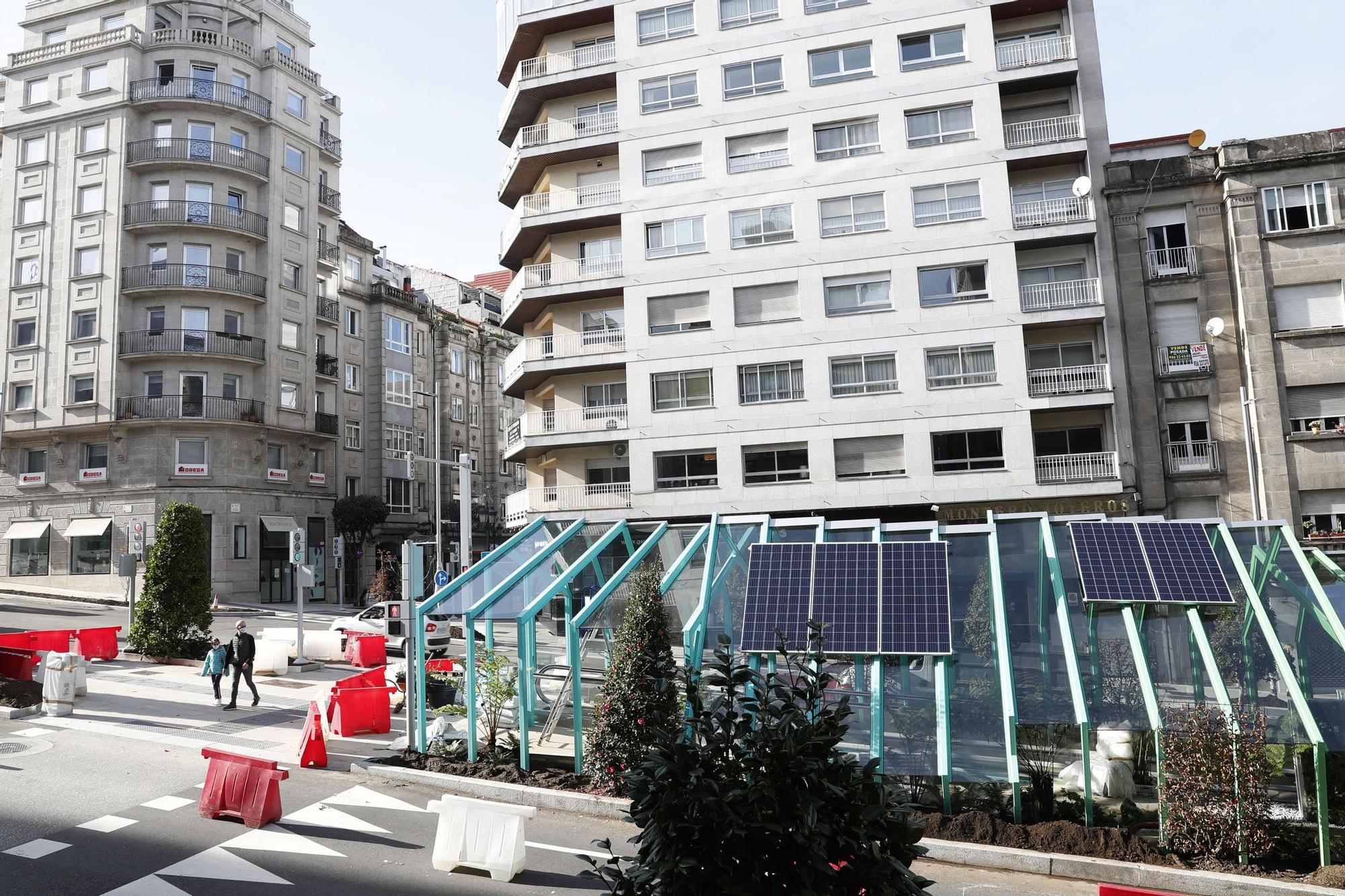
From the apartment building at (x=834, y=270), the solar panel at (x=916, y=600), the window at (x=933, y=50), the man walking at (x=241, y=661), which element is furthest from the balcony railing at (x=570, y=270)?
the solar panel at (x=916, y=600)

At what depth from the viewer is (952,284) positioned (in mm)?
32469

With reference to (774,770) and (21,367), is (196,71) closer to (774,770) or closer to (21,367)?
(21,367)

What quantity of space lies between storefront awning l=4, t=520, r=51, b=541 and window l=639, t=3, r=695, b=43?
37.0 metres

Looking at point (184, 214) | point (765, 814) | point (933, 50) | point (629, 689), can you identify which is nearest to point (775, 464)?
point (933, 50)

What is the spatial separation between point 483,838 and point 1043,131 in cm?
3215

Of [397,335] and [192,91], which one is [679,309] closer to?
[397,335]

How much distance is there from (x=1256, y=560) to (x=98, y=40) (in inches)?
2168

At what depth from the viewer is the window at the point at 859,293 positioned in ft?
108

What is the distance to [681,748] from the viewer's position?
4.12 m

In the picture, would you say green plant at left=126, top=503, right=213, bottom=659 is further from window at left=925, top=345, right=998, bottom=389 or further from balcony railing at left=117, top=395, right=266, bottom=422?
window at left=925, top=345, right=998, bottom=389

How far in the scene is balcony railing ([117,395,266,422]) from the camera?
142 ft

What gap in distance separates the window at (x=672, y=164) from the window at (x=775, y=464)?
436 inches

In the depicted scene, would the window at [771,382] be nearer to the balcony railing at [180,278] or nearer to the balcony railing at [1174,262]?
the balcony railing at [1174,262]

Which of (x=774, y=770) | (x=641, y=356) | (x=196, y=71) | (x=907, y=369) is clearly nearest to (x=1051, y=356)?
(x=907, y=369)
